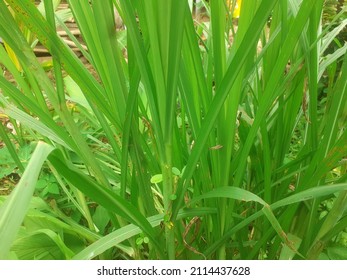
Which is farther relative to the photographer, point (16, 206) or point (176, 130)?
point (176, 130)

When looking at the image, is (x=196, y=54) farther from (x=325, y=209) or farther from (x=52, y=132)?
(x=325, y=209)

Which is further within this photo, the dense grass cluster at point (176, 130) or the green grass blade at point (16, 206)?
the dense grass cluster at point (176, 130)

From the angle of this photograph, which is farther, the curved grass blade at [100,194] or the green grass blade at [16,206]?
the curved grass blade at [100,194]

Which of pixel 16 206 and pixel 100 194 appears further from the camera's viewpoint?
pixel 100 194

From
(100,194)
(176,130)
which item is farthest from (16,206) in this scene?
(176,130)

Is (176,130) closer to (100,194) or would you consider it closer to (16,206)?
(100,194)

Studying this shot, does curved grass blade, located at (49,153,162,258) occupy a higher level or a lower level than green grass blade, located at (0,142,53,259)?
lower

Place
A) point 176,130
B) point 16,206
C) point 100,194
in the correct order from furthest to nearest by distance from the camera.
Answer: point 176,130 → point 100,194 → point 16,206

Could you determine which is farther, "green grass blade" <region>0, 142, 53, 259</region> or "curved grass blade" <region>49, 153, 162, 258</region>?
"curved grass blade" <region>49, 153, 162, 258</region>

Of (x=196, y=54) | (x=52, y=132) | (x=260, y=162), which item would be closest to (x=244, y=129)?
(x=260, y=162)

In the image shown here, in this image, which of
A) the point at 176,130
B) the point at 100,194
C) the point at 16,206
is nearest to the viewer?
the point at 16,206

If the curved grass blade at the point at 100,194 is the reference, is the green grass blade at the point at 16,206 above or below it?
above
